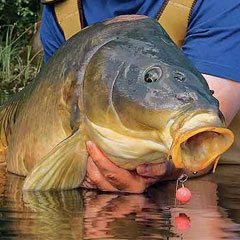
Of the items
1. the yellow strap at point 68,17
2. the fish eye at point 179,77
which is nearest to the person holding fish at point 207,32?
the yellow strap at point 68,17

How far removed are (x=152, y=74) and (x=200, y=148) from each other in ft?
1.36

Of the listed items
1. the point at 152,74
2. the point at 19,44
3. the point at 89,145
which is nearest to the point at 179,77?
the point at 152,74

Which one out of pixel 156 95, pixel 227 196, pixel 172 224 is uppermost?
pixel 156 95

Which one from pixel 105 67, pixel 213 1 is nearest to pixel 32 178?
pixel 105 67

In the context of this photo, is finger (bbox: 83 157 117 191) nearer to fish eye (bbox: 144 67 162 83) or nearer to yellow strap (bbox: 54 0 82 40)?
fish eye (bbox: 144 67 162 83)

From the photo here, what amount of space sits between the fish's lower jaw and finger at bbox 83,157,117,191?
26.4 inches

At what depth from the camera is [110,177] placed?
3.59 meters

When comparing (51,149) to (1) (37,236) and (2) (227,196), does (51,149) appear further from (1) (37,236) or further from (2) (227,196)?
(1) (37,236)

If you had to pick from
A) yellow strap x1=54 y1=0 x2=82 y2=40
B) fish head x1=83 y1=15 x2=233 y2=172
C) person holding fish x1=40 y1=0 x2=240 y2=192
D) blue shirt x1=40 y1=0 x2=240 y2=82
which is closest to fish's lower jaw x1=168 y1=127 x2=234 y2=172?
fish head x1=83 y1=15 x2=233 y2=172

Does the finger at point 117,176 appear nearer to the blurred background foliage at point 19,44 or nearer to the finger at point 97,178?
the finger at point 97,178

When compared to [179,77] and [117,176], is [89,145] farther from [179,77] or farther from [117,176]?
[179,77]

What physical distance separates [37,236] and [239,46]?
6.33 ft

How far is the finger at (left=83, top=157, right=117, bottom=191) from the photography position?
11.9ft

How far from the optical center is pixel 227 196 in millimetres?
3625
